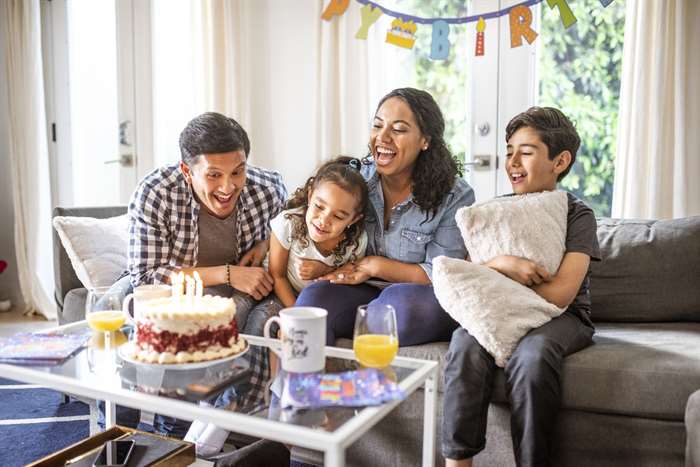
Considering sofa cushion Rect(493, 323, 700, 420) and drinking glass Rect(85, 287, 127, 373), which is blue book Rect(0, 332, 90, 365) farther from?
sofa cushion Rect(493, 323, 700, 420)

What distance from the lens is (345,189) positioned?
195 centimetres

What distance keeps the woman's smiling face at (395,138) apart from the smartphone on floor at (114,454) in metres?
1.07

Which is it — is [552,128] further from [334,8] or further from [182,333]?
[334,8]

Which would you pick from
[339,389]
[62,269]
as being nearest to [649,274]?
[339,389]

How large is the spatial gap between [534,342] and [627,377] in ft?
0.76

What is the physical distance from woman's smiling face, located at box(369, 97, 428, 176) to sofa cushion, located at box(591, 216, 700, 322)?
0.71 metres

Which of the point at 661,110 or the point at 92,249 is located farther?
the point at 661,110

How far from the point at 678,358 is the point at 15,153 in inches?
143

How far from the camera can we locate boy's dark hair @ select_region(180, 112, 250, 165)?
1864 millimetres

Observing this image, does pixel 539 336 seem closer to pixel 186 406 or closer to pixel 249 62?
pixel 186 406

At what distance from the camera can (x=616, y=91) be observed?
298 centimetres

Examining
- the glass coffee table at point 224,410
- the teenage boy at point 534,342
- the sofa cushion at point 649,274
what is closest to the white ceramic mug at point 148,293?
the glass coffee table at point 224,410

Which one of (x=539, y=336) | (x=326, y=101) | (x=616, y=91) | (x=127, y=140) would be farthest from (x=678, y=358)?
(x=127, y=140)

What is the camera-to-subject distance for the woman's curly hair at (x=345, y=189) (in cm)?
198
